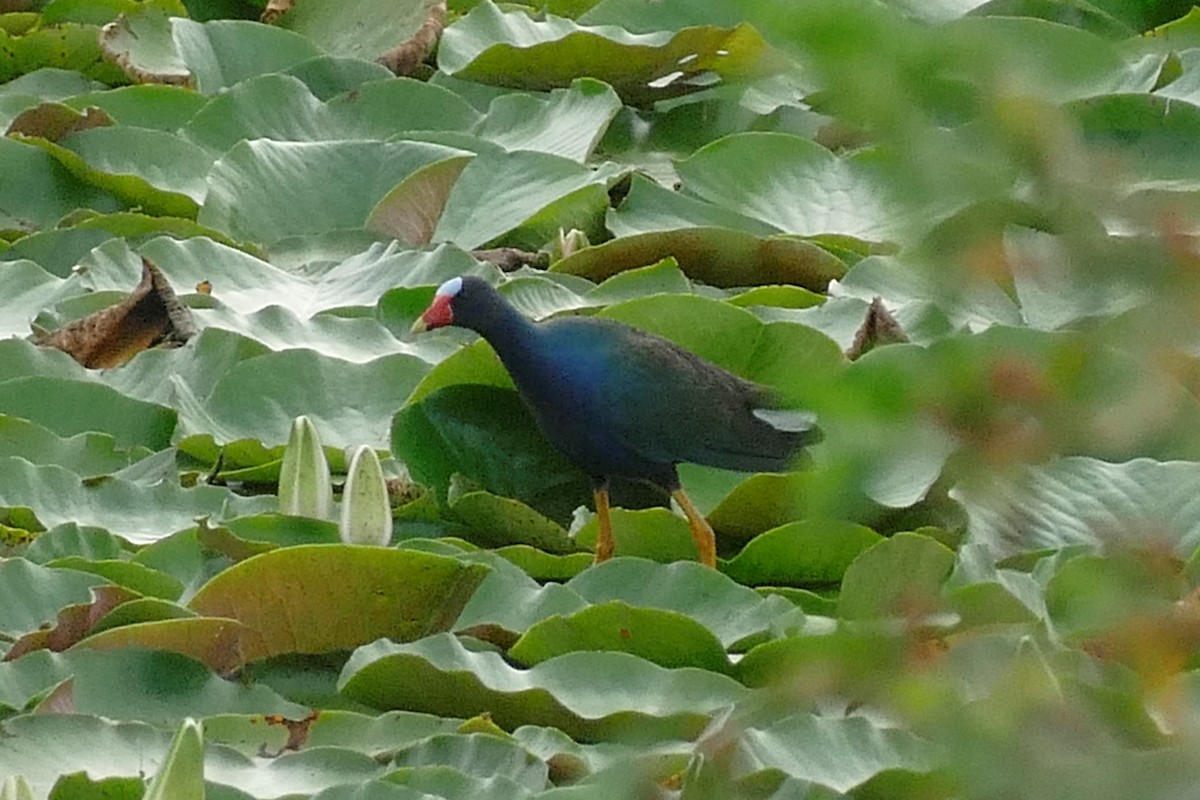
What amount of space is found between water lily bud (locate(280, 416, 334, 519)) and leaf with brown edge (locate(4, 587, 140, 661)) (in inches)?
10.0

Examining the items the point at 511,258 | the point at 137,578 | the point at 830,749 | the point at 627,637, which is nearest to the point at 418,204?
the point at 511,258

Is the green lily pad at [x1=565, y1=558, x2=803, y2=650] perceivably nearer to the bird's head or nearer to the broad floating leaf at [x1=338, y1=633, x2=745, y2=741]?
the broad floating leaf at [x1=338, y1=633, x2=745, y2=741]

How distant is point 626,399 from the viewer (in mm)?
2039

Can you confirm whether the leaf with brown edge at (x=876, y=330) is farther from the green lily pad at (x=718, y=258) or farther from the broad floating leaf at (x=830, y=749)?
the broad floating leaf at (x=830, y=749)

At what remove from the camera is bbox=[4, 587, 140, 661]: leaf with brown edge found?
1.57 m

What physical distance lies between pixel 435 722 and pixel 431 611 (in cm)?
19

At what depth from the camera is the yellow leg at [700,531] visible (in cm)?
183

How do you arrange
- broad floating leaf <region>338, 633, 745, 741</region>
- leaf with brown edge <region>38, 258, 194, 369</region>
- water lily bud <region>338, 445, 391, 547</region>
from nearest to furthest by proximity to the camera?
1. broad floating leaf <region>338, 633, 745, 741</region>
2. water lily bud <region>338, 445, 391, 547</region>
3. leaf with brown edge <region>38, 258, 194, 369</region>

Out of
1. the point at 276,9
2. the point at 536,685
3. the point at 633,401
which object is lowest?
the point at 276,9

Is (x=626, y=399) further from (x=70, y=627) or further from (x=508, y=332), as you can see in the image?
(x=70, y=627)

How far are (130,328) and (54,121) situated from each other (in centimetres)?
58

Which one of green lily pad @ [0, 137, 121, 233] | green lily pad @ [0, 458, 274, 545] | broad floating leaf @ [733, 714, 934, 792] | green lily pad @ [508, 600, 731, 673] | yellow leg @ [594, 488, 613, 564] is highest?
broad floating leaf @ [733, 714, 934, 792]

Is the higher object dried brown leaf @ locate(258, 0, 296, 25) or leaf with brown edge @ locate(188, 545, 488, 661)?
leaf with brown edge @ locate(188, 545, 488, 661)

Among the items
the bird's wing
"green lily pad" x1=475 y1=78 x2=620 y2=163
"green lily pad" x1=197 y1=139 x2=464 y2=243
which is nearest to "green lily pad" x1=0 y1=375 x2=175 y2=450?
the bird's wing
